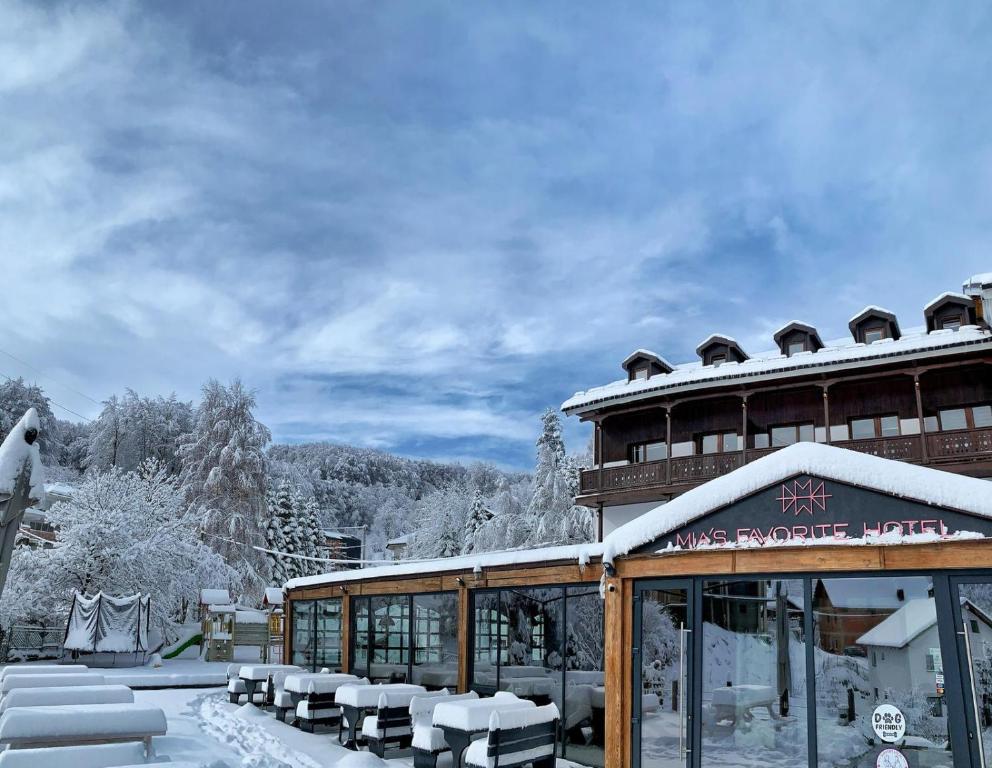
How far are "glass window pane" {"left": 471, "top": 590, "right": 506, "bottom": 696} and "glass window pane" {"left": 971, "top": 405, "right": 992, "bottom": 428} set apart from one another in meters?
12.7

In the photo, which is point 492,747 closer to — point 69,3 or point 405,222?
point 69,3

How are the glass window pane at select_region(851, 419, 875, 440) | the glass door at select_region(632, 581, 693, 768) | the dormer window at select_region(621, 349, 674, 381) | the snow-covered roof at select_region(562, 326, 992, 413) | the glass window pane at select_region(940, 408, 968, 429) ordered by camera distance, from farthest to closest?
1. the dormer window at select_region(621, 349, 674, 381)
2. the glass window pane at select_region(851, 419, 875, 440)
3. the glass window pane at select_region(940, 408, 968, 429)
4. the snow-covered roof at select_region(562, 326, 992, 413)
5. the glass door at select_region(632, 581, 693, 768)

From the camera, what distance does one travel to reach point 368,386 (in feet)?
291

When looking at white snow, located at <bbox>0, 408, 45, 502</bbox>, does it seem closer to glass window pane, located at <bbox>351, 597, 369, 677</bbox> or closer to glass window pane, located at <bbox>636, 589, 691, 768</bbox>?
glass window pane, located at <bbox>636, 589, 691, 768</bbox>

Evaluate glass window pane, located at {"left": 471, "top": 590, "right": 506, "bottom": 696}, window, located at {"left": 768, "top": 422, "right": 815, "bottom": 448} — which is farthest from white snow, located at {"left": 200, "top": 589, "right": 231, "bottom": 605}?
window, located at {"left": 768, "top": 422, "right": 815, "bottom": 448}

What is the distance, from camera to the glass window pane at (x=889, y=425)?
1912 centimetres

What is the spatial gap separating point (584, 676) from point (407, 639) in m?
4.69

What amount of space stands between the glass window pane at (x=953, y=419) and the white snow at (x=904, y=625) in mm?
13129

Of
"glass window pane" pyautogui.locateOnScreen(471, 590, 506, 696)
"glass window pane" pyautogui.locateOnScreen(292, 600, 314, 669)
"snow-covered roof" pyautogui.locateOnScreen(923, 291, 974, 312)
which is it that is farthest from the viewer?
"snow-covered roof" pyautogui.locateOnScreen(923, 291, 974, 312)

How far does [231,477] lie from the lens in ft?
131

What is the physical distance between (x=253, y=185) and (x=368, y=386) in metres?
65.2

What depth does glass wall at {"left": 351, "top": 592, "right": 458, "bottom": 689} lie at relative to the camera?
13.0m

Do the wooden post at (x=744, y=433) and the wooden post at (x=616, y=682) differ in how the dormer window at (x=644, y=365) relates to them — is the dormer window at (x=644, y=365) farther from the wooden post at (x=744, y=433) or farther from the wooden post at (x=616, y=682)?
the wooden post at (x=616, y=682)

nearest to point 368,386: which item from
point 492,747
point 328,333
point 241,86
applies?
point 328,333
